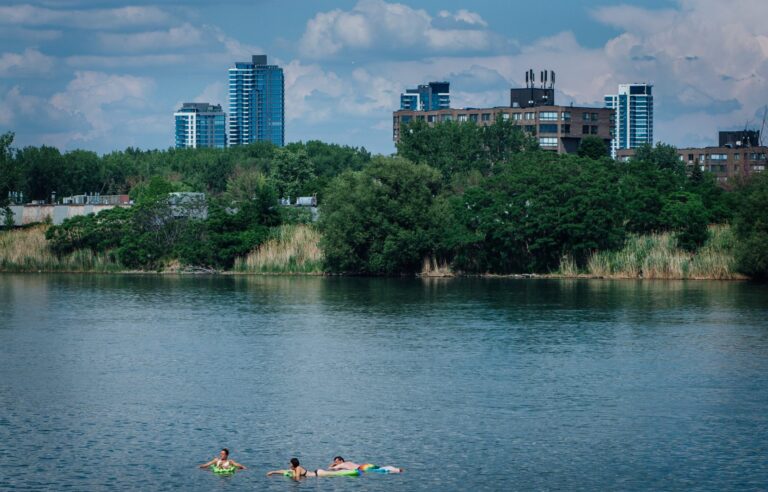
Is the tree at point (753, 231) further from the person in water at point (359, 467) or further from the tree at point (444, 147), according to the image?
the tree at point (444, 147)

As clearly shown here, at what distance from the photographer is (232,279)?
104m

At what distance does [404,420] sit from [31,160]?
526 feet

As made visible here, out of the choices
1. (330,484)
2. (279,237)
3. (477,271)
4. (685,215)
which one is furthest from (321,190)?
(330,484)

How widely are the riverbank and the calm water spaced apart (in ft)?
48.5

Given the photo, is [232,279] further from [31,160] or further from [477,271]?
[31,160]

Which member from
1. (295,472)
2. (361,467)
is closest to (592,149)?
(361,467)

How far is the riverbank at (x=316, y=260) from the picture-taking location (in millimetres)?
97625

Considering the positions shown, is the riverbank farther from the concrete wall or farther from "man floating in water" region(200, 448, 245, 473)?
"man floating in water" region(200, 448, 245, 473)

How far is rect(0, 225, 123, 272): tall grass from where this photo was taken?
379 feet

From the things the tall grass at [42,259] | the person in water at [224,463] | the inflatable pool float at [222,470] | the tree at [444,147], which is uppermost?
the tree at [444,147]

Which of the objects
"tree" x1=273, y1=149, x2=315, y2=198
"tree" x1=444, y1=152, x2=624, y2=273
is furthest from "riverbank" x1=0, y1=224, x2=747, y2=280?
"tree" x1=273, y1=149, x2=315, y2=198

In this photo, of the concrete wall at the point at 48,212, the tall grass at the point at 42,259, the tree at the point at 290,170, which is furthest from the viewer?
the tree at the point at 290,170

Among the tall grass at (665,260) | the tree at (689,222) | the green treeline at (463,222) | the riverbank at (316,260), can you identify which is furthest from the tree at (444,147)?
the tall grass at (665,260)

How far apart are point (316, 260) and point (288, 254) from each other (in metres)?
2.97
